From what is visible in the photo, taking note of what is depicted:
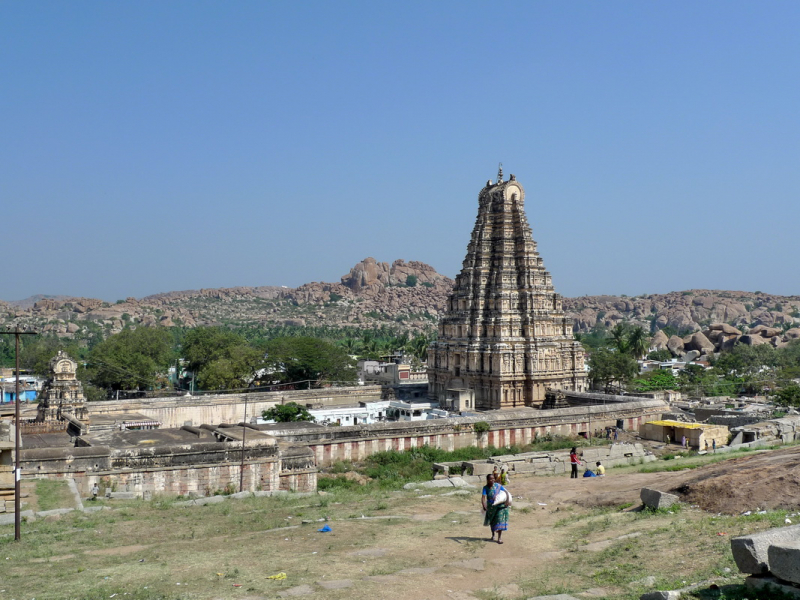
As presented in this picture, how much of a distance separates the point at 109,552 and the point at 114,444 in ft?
41.8

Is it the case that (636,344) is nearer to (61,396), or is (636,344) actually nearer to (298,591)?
(61,396)


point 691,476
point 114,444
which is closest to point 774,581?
point 691,476

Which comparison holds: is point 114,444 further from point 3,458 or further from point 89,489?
point 3,458

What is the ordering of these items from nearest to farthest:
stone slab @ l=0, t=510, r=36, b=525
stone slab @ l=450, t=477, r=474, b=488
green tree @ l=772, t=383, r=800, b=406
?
1. stone slab @ l=0, t=510, r=36, b=525
2. stone slab @ l=450, t=477, r=474, b=488
3. green tree @ l=772, t=383, r=800, b=406

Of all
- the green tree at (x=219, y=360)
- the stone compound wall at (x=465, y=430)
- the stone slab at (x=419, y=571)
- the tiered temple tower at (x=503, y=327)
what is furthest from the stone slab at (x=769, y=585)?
the green tree at (x=219, y=360)

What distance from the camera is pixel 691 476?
699 inches

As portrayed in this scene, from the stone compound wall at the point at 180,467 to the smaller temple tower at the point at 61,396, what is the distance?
1127cm

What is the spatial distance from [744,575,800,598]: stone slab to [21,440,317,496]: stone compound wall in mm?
17312

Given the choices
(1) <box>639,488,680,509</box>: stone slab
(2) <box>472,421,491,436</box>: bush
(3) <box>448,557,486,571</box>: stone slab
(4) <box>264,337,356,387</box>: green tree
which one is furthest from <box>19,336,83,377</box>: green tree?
(3) <box>448,557,486,571</box>: stone slab

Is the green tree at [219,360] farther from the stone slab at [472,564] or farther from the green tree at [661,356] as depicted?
the green tree at [661,356]

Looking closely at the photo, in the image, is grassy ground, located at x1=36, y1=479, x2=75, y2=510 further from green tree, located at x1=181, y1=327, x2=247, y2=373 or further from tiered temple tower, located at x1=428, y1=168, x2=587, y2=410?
green tree, located at x1=181, y1=327, x2=247, y2=373

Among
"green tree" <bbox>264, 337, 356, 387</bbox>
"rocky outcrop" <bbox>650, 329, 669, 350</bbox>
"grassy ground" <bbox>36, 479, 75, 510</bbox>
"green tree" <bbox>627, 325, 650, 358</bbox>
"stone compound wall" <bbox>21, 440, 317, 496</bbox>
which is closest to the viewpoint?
"grassy ground" <bbox>36, 479, 75, 510</bbox>

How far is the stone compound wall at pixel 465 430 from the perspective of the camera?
3122 cm

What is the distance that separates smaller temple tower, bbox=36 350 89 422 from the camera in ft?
108
